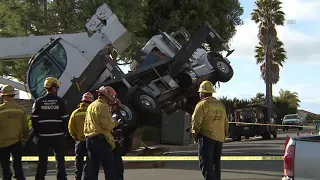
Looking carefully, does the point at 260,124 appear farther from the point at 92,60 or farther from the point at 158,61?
the point at 92,60

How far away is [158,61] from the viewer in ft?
48.3

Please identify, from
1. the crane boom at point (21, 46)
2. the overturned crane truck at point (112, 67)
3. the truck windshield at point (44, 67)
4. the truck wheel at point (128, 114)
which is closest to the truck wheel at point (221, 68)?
the overturned crane truck at point (112, 67)

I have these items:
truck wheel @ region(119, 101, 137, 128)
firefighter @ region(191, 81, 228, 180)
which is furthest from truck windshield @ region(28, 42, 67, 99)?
firefighter @ region(191, 81, 228, 180)

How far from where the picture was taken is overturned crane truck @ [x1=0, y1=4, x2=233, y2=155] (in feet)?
44.4

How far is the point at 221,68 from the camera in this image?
51.4ft

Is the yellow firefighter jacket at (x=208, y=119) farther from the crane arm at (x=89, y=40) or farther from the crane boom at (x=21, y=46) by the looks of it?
the crane boom at (x=21, y=46)

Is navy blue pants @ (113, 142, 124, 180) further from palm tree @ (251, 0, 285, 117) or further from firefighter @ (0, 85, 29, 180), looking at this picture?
palm tree @ (251, 0, 285, 117)

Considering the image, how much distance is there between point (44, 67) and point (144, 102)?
113 inches

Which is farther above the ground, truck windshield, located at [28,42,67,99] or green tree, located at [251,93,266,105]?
green tree, located at [251,93,266,105]

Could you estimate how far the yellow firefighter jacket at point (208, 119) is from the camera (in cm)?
819

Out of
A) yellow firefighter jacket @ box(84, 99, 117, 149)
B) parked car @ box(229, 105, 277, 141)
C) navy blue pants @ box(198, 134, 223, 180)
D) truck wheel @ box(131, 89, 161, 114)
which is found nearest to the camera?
yellow firefighter jacket @ box(84, 99, 117, 149)

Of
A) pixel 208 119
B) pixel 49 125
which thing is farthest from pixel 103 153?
pixel 208 119

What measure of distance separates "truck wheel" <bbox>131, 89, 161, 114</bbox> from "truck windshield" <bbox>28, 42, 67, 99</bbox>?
212 cm

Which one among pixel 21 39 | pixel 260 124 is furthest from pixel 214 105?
pixel 260 124
